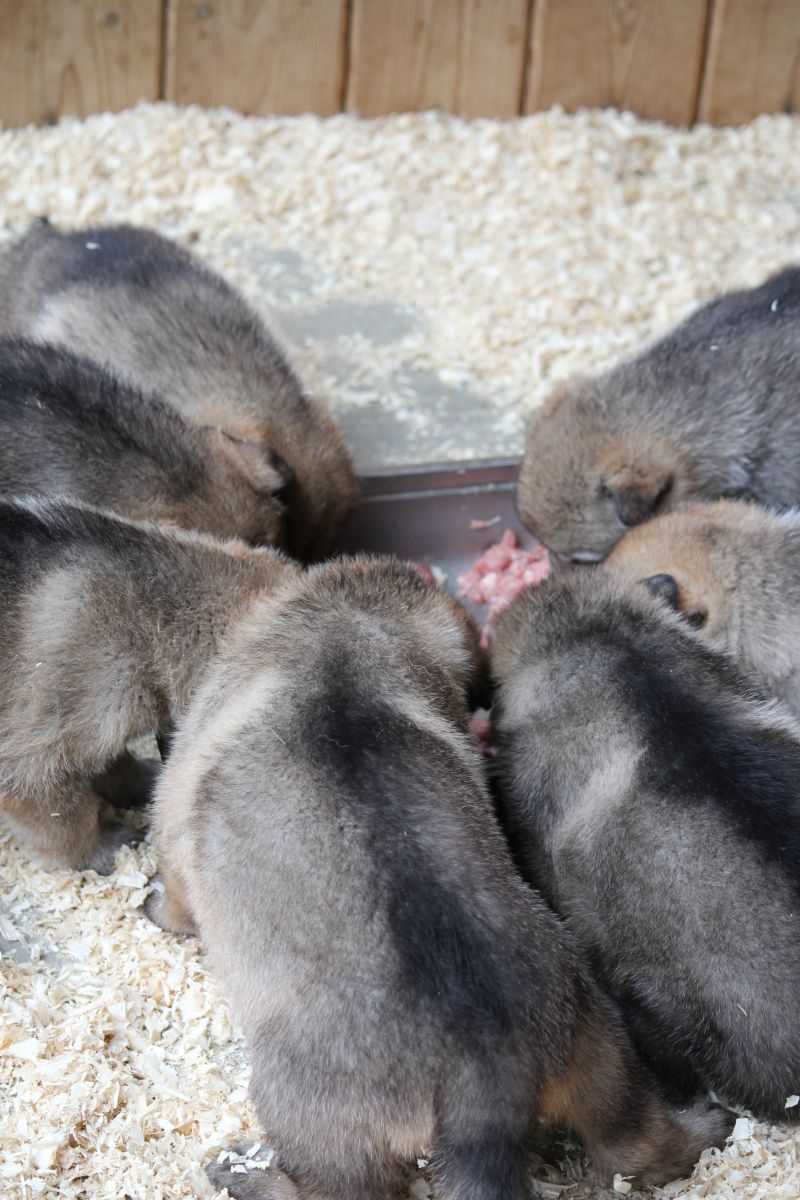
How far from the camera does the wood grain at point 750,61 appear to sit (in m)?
6.29

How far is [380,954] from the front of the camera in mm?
2549

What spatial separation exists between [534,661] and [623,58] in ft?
13.3

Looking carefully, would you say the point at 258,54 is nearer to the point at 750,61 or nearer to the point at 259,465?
the point at 750,61

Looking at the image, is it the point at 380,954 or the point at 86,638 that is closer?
the point at 380,954

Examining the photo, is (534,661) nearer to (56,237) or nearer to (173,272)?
(173,272)

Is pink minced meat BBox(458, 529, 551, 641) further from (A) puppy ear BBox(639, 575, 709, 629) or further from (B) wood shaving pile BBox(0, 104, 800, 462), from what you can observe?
(A) puppy ear BBox(639, 575, 709, 629)

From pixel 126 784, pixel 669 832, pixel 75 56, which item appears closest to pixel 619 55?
pixel 75 56

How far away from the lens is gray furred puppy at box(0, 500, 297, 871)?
330cm

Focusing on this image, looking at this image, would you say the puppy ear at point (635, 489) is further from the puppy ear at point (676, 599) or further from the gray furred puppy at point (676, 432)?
the puppy ear at point (676, 599)

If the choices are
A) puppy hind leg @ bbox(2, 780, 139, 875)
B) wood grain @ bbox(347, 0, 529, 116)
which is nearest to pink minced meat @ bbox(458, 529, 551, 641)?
puppy hind leg @ bbox(2, 780, 139, 875)

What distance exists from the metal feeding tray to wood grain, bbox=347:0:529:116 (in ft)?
7.54

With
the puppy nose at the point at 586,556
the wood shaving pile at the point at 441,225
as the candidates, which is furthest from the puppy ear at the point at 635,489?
the wood shaving pile at the point at 441,225

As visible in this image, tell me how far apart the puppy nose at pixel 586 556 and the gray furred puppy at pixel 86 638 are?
123 centimetres

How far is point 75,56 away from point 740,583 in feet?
12.7
